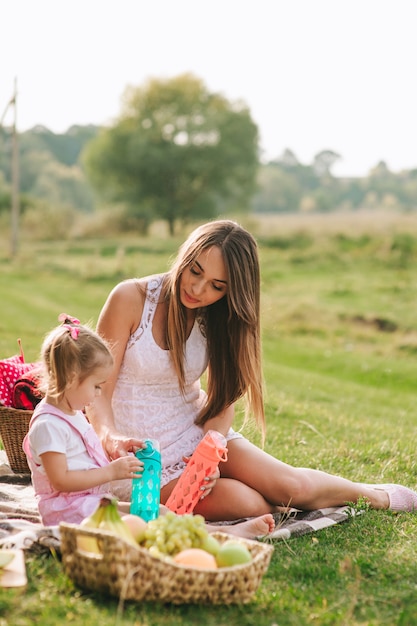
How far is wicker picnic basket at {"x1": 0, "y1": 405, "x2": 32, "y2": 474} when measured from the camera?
196 inches

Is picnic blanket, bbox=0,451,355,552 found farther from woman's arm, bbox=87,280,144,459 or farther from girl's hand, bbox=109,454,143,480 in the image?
woman's arm, bbox=87,280,144,459

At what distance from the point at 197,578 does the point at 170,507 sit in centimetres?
109

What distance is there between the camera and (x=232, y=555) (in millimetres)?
3273

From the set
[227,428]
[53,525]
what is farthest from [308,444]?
[53,525]

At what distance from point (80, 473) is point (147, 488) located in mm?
347

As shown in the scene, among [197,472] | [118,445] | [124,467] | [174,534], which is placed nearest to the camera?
[174,534]

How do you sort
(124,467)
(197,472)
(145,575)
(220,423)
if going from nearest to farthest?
(145,575), (124,467), (197,472), (220,423)

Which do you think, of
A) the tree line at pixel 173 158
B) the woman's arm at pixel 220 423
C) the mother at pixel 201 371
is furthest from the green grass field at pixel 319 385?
the tree line at pixel 173 158

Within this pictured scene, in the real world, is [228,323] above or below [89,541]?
above

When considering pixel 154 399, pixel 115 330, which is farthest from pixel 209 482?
pixel 115 330

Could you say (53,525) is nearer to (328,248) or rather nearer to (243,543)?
(243,543)

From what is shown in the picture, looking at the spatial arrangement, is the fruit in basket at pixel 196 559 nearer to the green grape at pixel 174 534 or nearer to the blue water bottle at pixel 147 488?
the green grape at pixel 174 534

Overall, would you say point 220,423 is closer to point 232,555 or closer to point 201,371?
point 201,371

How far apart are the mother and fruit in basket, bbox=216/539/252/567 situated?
3.09 feet
